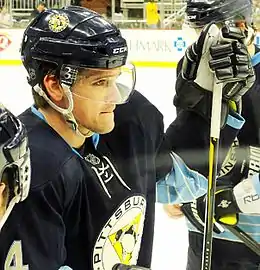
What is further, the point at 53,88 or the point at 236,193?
the point at 236,193

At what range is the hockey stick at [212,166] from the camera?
1178 mm

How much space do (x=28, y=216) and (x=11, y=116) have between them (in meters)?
0.16

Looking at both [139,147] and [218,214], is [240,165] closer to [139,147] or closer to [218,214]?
[218,214]

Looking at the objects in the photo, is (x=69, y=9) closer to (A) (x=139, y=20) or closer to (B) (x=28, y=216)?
(B) (x=28, y=216)

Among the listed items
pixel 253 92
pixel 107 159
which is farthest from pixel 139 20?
pixel 107 159

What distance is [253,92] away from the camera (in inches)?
53.2

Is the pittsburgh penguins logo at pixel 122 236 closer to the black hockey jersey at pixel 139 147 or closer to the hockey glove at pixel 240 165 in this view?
the black hockey jersey at pixel 139 147

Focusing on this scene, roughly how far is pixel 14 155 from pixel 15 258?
0.60 ft

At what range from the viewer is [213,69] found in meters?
1.14

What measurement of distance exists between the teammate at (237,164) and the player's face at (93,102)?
1.20 feet

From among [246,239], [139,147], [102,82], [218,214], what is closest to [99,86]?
[102,82]

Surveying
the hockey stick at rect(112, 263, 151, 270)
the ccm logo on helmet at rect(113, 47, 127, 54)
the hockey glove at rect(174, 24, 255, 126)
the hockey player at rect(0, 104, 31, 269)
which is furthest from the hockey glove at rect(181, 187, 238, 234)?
the hockey player at rect(0, 104, 31, 269)

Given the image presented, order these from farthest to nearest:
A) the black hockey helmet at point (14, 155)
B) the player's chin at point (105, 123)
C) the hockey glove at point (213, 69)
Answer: the hockey glove at point (213, 69), the player's chin at point (105, 123), the black hockey helmet at point (14, 155)

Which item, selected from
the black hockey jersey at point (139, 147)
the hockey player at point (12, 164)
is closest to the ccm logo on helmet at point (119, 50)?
the black hockey jersey at point (139, 147)
